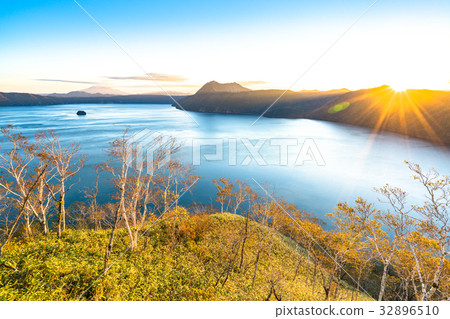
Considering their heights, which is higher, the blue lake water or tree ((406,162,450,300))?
tree ((406,162,450,300))

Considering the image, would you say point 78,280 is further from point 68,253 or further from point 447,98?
point 447,98

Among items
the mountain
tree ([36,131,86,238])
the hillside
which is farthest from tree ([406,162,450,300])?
the mountain

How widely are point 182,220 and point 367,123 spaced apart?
151628mm

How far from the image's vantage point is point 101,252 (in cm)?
1364

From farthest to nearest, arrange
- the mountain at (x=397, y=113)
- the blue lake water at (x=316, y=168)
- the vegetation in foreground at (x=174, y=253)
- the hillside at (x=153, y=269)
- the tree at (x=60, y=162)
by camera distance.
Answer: the mountain at (x=397, y=113)
the blue lake water at (x=316, y=168)
the tree at (x=60, y=162)
the vegetation in foreground at (x=174, y=253)
the hillside at (x=153, y=269)

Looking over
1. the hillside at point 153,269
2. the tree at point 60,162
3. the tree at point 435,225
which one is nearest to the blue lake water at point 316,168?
the hillside at point 153,269

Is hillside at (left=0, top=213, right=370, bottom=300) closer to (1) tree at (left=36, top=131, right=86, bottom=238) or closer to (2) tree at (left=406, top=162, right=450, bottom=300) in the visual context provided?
(1) tree at (left=36, top=131, right=86, bottom=238)

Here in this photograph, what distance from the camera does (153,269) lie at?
43.9 ft

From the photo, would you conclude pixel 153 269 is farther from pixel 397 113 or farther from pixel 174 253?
pixel 397 113

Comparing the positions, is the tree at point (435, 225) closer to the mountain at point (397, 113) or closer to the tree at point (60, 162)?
the tree at point (60, 162)

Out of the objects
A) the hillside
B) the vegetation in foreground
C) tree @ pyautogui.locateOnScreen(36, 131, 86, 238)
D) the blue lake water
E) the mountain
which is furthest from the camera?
the mountain

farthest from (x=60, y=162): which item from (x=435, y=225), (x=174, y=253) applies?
(x=435, y=225)

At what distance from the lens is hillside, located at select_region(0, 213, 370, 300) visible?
8812 millimetres

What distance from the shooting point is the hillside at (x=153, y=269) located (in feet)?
28.9
